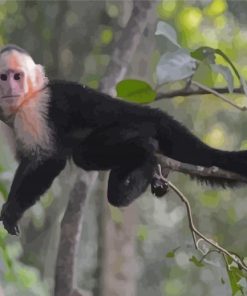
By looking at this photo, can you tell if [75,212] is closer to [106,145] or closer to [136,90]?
[106,145]

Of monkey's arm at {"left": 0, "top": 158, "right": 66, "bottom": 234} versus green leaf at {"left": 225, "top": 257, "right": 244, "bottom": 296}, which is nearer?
green leaf at {"left": 225, "top": 257, "right": 244, "bottom": 296}

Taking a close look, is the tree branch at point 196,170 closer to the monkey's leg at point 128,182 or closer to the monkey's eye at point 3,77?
the monkey's leg at point 128,182

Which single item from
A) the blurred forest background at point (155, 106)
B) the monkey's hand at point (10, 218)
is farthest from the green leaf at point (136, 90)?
A: the blurred forest background at point (155, 106)

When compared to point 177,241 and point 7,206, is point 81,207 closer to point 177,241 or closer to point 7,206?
point 7,206

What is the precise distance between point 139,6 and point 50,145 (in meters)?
0.99

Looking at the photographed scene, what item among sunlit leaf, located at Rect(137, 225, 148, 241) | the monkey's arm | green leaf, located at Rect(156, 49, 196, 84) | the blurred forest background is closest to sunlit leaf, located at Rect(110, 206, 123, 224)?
the blurred forest background

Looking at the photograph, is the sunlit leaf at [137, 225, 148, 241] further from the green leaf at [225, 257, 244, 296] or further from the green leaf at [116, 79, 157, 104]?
the green leaf at [225, 257, 244, 296]

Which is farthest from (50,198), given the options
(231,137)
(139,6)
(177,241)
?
(139,6)

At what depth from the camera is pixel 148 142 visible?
142 cm

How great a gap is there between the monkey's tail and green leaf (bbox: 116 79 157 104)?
0.38 feet

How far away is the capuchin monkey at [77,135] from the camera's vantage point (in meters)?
1.45

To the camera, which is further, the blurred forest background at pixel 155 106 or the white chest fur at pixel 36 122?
the blurred forest background at pixel 155 106

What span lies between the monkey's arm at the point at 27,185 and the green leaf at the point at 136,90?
0.25 meters

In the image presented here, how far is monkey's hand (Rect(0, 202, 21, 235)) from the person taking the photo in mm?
1457
